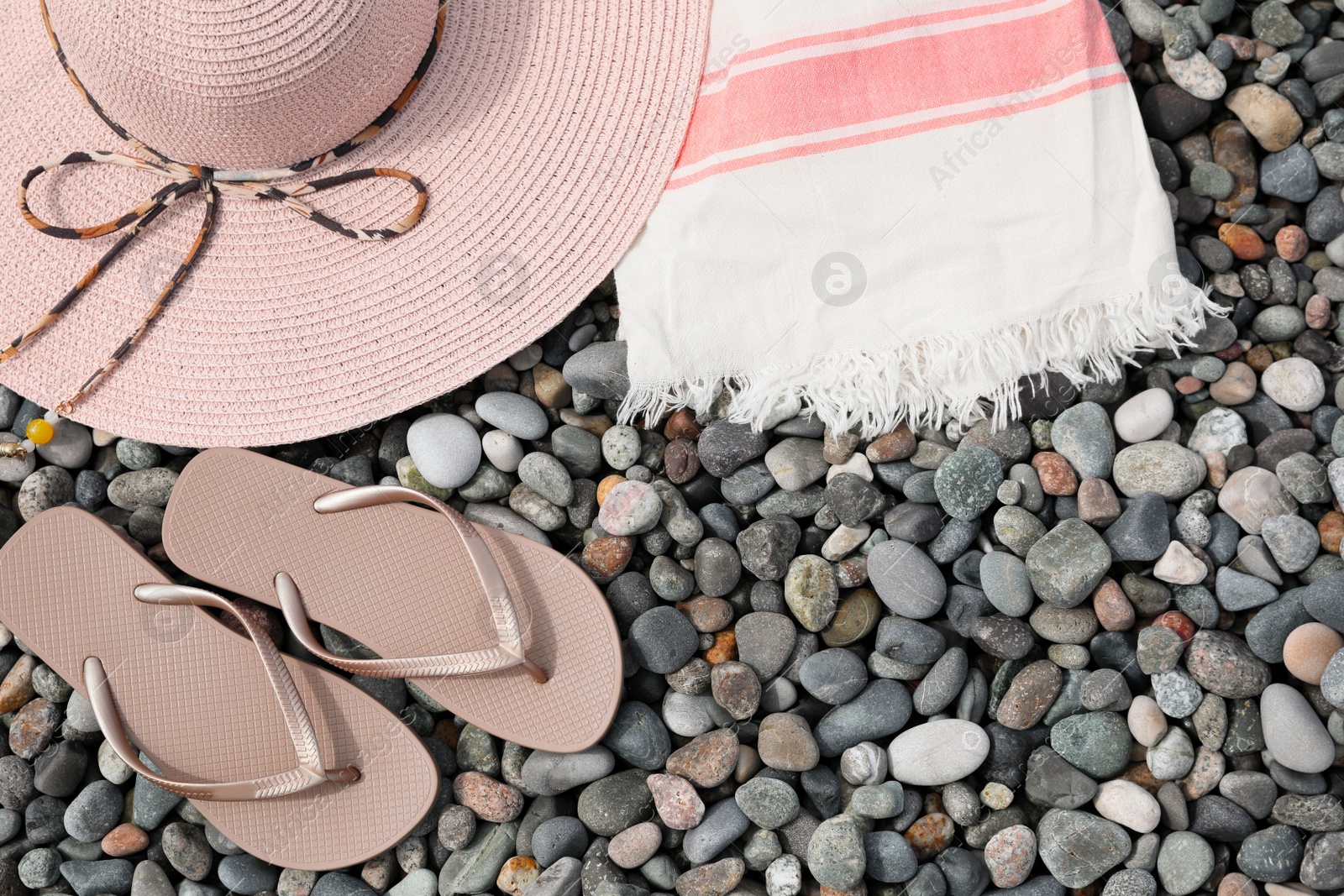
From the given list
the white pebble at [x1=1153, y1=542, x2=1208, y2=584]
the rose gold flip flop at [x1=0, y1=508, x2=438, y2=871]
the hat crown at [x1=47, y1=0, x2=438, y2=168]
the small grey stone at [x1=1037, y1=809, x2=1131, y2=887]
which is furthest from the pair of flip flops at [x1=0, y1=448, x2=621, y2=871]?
the white pebble at [x1=1153, y1=542, x2=1208, y2=584]

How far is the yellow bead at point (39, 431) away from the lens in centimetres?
140

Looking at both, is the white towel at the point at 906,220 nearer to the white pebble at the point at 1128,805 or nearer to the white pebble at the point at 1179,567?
the white pebble at the point at 1179,567

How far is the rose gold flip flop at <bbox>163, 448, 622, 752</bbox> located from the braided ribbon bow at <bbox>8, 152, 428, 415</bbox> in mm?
273

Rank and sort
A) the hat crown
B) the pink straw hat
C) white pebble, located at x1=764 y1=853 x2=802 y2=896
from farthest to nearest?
1. the pink straw hat
2. white pebble, located at x1=764 y1=853 x2=802 y2=896
3. the hat crown

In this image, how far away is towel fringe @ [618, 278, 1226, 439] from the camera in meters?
1.37

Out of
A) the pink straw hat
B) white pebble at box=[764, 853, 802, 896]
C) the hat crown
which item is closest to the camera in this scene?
the hat crown

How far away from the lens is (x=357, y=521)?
1.41 metres

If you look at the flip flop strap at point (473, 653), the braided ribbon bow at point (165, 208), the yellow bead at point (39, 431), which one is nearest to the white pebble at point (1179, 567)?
the flip flop strap at point (473, 653)

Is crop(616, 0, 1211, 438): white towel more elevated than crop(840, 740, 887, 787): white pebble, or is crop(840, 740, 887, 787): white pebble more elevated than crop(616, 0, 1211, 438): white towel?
crop(616, 0, 1211, 438): white towel

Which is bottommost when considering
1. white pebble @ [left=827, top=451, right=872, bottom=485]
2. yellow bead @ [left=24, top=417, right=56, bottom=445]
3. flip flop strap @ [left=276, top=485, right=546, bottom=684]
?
white pebble @ [left=827, top=451, right=872, bottom=485]

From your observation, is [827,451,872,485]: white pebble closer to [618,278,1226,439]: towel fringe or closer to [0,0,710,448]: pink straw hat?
[618,278,1226,439]: towel fringe

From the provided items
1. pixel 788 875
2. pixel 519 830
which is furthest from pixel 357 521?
pixel 788 875

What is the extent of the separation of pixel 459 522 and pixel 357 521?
0.21 meters

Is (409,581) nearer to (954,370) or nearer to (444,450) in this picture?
(444,450)
